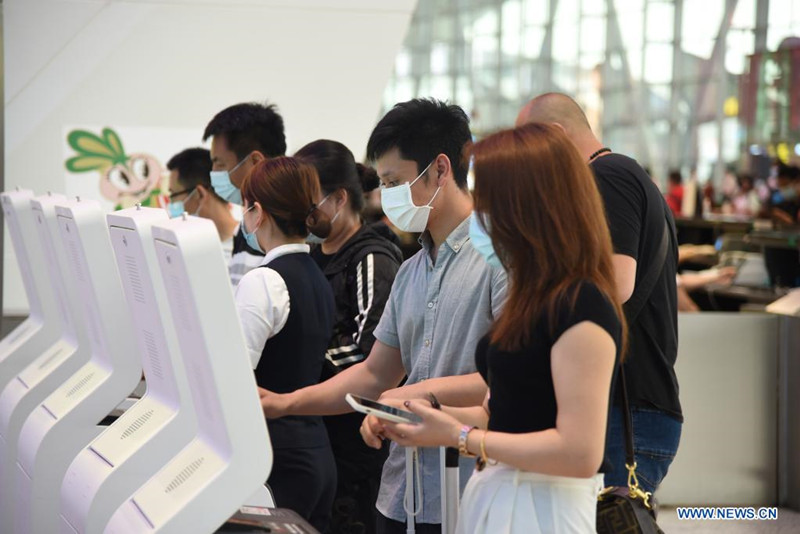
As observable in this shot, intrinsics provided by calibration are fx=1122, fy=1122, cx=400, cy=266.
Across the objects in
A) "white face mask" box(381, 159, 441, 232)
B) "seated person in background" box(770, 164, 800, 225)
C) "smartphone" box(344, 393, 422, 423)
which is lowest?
"seated person in background" box(770, 164, 800, 225)

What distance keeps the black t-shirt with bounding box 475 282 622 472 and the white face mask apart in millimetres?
707

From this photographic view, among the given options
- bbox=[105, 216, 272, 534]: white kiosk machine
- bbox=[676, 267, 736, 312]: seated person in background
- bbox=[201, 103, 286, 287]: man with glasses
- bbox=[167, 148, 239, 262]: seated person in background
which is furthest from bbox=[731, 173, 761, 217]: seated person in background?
bbox=[105, 216, 272, 534]: white kiosk machine

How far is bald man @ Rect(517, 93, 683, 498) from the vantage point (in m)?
2.57

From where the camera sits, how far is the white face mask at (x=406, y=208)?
2596 millimetres

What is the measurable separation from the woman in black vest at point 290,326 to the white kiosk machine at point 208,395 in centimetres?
91

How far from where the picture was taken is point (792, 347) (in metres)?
5.82

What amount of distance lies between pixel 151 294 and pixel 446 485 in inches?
26.9

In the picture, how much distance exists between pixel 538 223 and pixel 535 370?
0.80 ft

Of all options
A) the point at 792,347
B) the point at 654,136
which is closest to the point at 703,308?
the point at 792,347

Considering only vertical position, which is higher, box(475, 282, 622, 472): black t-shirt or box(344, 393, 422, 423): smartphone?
box(475, 282, 622, 472): black t-shirt

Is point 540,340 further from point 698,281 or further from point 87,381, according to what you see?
point 698,281

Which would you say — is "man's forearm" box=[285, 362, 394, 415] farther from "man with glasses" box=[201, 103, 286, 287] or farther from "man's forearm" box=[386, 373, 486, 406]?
"man with glasses" box=[201, 103, 286, 287]

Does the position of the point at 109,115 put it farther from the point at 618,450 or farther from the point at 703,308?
the point at 703,308

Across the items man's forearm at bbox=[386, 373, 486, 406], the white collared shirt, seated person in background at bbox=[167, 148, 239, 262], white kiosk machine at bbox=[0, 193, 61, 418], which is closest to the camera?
man's forearm at bbox=[386, 373, 486, 406]
